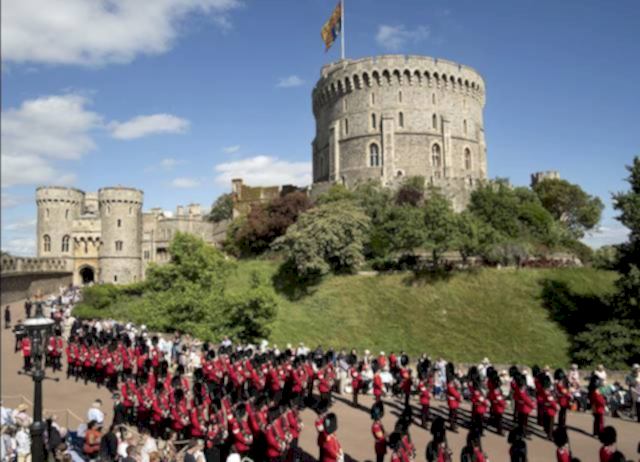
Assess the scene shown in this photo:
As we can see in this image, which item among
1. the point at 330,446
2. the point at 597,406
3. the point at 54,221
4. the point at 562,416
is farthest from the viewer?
the point at 54,221

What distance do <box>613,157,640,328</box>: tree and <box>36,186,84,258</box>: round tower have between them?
56.2 metres

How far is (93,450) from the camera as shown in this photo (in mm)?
12031

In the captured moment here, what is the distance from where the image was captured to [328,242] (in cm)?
3625

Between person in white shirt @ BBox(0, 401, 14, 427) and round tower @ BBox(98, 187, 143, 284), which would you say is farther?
round tower @ BBox(98, 187, 143, 284)

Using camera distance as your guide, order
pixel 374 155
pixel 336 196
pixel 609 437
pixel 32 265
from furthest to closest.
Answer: pixel 374 155, pixel 32 265, pixel 336 196, pixel 609 437

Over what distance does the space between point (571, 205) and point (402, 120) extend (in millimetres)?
19823

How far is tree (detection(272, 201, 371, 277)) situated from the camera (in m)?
36.1

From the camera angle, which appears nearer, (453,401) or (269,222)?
(453,401)

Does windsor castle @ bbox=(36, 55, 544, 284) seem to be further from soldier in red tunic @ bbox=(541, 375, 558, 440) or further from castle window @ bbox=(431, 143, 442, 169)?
soldier in red tunic @ bbox=(541, 375, 558, 440)

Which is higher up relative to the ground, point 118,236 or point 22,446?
point 118,236

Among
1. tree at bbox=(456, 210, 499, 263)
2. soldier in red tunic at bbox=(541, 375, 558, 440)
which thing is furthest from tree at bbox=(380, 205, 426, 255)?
soldier in red tunic at bbox=(541, 375, 558, 440)

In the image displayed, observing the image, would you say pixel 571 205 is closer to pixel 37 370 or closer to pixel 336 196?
pixel 336 196

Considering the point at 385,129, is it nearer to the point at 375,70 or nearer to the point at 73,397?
the point at 375,70

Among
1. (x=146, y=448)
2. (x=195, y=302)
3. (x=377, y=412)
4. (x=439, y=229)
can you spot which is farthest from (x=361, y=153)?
(x=146, y=448)
